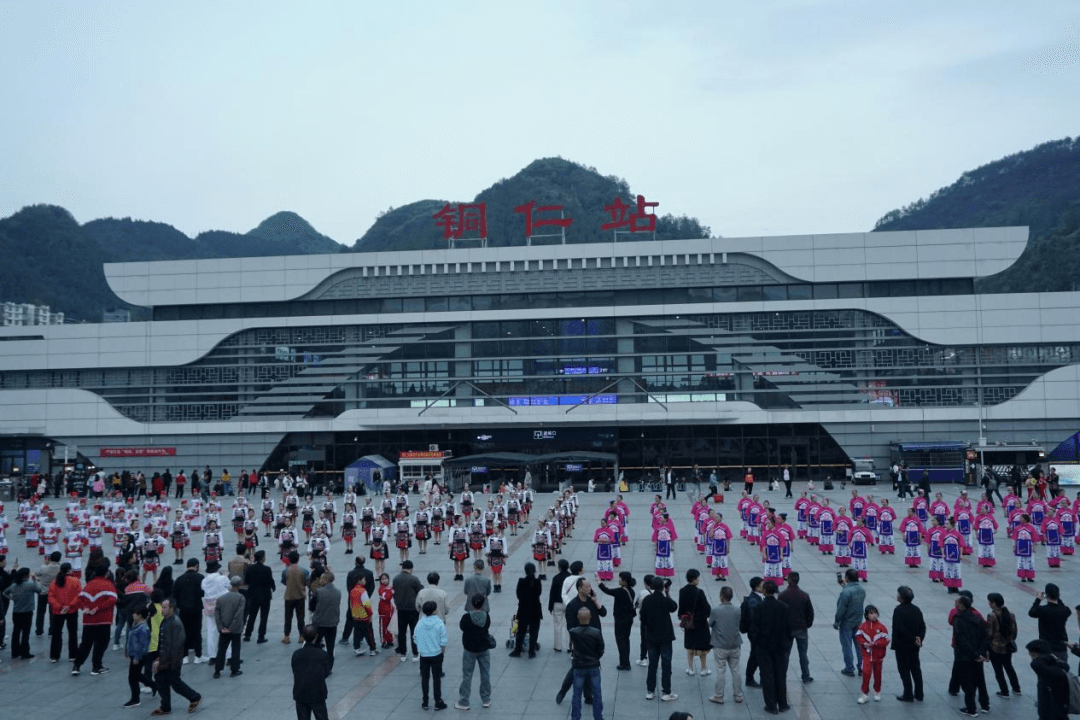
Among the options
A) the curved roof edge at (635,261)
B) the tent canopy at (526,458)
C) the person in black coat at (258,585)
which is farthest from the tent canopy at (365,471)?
the person in black coat at (258,585)

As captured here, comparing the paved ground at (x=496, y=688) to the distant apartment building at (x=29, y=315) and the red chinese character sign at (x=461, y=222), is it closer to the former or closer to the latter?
the red chinese character sign at (x=461, y=222)

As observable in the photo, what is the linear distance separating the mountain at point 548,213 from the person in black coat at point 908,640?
102864mm

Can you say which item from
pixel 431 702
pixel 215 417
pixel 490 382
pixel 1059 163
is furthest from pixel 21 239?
pixel 1059 163

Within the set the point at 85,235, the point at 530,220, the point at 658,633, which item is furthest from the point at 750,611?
the point at 85,235

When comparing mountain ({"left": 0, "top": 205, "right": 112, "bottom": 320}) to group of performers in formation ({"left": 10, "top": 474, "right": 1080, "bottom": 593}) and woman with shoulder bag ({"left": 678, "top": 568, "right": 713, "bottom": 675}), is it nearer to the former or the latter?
group of performers in formation ({"left": 10, "top": 474, "right": 1080, "bottom": 593})

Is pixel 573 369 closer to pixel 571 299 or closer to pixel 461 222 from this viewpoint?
pixel 571 299

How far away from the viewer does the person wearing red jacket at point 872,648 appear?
10773mm

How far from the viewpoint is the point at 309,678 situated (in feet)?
29.6

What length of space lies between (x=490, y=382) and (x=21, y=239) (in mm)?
130509

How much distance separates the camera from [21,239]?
15200cm

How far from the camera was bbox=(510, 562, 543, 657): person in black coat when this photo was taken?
12773 millimetres

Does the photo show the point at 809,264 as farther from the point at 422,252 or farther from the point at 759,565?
the point at 759,565

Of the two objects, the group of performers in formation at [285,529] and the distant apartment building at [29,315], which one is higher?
the distant apartment building at [29,315]

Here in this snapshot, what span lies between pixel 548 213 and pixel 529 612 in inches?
4532
